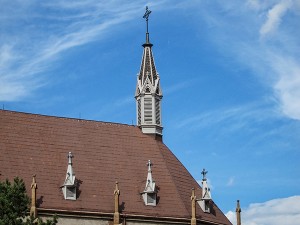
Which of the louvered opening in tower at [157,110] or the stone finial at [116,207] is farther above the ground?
the louvered opening in tower at [157,110]

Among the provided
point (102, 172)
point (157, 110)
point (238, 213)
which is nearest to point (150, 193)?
point (102, 172)

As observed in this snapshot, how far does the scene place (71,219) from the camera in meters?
57.4

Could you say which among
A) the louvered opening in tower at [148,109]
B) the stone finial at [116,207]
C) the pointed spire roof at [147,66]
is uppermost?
the pointed spire roof at [147,66]

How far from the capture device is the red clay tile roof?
192 ft

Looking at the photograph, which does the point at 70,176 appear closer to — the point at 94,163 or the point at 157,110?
the point at 94,163

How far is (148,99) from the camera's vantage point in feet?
224

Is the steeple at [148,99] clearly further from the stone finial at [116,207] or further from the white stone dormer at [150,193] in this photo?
the stone finial at [116,207]

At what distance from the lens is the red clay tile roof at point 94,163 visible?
58625mm

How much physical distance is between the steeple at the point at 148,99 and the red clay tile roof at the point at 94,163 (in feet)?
3.16

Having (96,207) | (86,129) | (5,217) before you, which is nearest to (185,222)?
(96,207)

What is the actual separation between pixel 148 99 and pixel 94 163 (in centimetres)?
866

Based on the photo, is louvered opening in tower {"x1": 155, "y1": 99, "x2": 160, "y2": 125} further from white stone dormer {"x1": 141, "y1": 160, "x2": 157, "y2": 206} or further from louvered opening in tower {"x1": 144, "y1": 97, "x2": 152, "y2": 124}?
white stone dormer {"x1": 141, "y1": 160, "x2": 157, "y2": 206}

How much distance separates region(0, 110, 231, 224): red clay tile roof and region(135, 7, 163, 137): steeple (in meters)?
0.96

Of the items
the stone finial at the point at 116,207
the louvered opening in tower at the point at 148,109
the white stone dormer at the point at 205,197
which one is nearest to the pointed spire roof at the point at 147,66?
the louvered opening in tower at the point at 148,109
